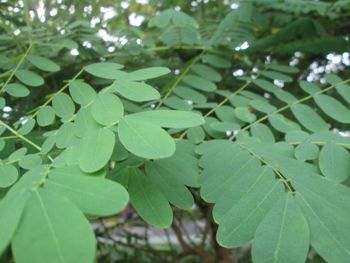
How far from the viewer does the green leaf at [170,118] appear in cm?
67

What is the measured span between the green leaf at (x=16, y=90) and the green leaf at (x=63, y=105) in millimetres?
105

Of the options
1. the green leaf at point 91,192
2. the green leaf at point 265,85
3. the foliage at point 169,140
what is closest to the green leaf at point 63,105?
the foliage at point 169,140

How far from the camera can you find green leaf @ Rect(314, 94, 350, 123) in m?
1.02

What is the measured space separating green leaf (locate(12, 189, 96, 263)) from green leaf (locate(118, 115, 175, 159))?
150mm

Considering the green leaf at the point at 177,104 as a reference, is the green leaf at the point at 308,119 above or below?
below

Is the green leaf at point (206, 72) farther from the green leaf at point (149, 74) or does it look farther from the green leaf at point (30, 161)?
the green leaf at point (30, 161)

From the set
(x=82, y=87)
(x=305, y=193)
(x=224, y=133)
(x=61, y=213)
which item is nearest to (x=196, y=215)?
(x=224, y=133)

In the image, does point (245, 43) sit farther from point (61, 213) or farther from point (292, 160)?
point (61, 213)

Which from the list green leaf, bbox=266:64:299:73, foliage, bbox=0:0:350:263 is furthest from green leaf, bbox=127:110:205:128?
green leaf, bbox=266:64:299:73

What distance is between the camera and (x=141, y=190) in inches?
27.3

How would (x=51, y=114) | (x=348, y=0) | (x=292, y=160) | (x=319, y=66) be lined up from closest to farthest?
(x=292, y=160) → (x=51, y=114) → (x=348, y=0) → (x=319, y=66)

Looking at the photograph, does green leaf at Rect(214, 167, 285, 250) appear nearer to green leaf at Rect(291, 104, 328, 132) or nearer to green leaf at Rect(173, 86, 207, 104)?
green leaf at Rect(291, 104, 328, 132)

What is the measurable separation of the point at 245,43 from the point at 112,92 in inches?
28.3

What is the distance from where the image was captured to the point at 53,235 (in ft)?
1.45
